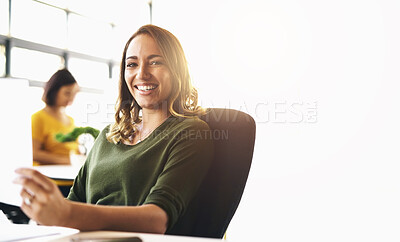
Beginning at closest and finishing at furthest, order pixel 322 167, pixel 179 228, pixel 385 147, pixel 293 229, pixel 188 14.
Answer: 1. pixel 179 228
2. pixel 293 229
3. pixel 385 147
4. pixel 322 167
5. pixel 188 14

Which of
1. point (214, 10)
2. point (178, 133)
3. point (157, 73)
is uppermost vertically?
point (214, 10)

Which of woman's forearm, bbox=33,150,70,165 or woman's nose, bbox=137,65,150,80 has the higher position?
woman's nose, bbox=137,65,150,80

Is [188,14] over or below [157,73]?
over

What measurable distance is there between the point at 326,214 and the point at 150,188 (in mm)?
3311

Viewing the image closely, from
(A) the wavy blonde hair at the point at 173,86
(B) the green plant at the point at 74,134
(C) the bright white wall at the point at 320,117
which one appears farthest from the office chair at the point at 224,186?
(C) the bright white wall at the point at 320,117

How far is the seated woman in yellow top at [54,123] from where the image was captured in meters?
2.66

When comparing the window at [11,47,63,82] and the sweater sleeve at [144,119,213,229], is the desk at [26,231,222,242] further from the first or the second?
the window at [11,47,63,82]

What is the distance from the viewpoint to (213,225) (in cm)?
105

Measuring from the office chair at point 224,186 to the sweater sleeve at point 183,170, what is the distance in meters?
0.05

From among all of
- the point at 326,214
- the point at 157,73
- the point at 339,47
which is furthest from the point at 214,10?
the point at 157,73

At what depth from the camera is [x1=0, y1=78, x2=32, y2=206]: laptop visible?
67cm

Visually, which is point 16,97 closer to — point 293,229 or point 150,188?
point 150,188

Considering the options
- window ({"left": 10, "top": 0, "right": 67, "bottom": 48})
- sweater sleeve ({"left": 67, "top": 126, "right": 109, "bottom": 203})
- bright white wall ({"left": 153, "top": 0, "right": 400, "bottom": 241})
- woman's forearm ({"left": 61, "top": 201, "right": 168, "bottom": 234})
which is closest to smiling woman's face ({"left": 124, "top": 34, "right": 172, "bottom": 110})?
sweater sleeve ({"left": 67, "top": 126, "right": 109, "bottom": 203})

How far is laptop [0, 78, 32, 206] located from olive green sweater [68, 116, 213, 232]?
307 millimetres
